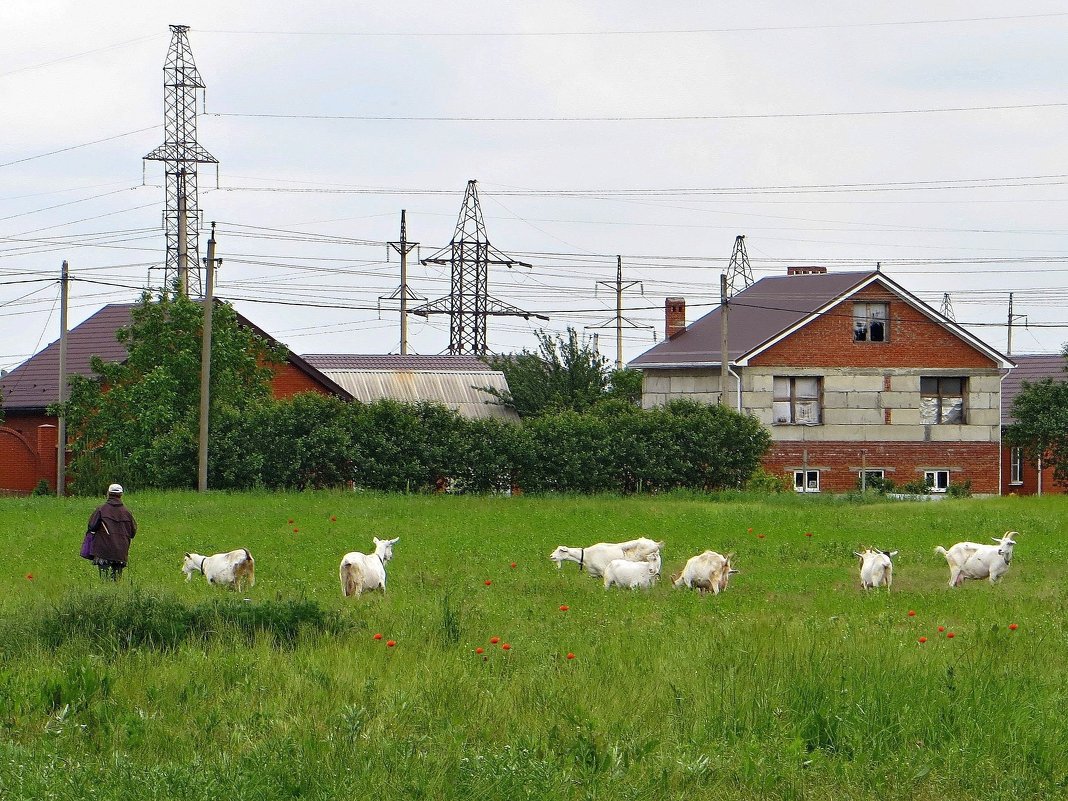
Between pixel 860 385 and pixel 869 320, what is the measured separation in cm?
263

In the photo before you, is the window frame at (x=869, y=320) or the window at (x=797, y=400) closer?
the window at (x=797, y=400)

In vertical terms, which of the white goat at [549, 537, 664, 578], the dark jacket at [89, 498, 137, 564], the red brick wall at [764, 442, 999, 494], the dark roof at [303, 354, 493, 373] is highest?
the dark roof at [303, 354, 493, 373]

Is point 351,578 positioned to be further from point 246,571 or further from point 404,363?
point 404,363

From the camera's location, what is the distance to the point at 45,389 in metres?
52.8

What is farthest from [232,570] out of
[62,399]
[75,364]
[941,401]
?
[941,401]

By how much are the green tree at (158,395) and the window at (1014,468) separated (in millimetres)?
34552

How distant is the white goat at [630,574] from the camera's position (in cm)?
1830

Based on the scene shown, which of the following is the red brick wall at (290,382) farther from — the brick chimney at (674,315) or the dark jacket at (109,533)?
the dark jacket at (109,533)

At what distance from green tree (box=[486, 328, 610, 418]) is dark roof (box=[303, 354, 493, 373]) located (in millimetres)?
6892

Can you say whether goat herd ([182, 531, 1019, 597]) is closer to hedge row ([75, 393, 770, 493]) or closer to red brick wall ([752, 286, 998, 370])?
hedge row ([75, 393, 770, 493])

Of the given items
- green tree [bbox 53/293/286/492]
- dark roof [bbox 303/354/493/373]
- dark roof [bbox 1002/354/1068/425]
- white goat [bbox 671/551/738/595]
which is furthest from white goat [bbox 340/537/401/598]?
dark roof [bbox 1002/354/1068/425]

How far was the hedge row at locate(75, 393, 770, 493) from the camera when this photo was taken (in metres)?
38.2

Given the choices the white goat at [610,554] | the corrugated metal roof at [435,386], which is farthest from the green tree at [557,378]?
the white goat at [610,554]

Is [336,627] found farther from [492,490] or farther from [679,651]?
[492,490]
